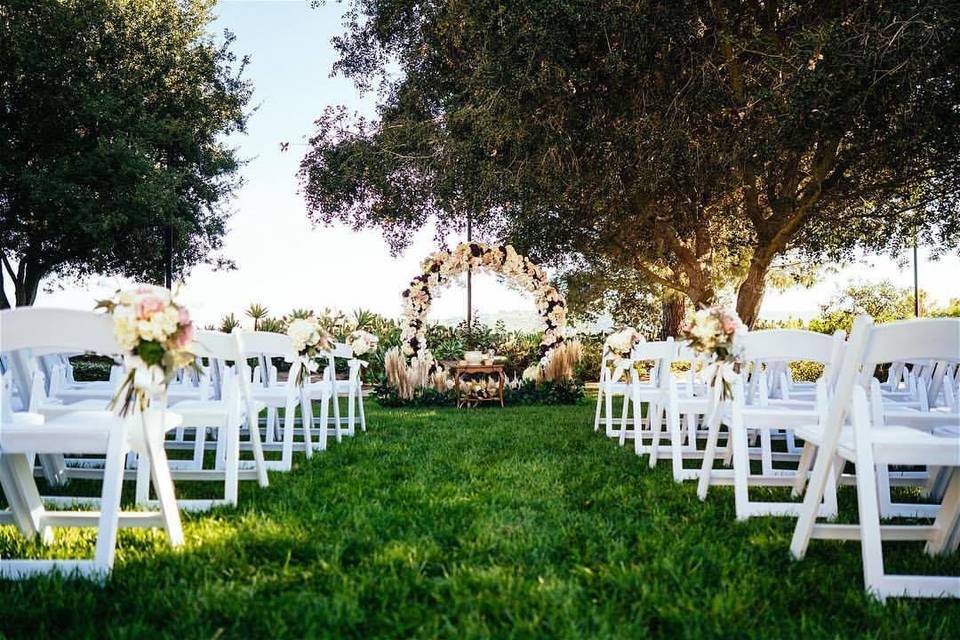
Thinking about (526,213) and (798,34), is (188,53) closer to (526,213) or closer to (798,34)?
(526,213)

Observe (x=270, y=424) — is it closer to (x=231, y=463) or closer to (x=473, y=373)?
(x=231, y=463)

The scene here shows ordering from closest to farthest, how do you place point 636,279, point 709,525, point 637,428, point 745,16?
1. point 709,525
2. point 637,428
3. point 745,16
4. point 636,279

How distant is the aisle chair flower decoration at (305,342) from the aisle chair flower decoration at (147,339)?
10.8ft

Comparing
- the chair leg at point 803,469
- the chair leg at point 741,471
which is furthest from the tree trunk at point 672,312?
the chair leg at point 741,471

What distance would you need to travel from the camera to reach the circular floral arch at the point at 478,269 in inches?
521

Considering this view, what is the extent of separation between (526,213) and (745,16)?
190 inches

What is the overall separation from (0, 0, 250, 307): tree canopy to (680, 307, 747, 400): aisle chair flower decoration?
16046 millimetres

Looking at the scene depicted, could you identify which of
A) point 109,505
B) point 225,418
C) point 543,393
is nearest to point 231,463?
point 225,418

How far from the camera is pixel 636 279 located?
717 inches

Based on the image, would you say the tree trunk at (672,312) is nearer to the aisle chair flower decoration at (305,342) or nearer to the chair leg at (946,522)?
the aisle chair flower decoration at (305,342)

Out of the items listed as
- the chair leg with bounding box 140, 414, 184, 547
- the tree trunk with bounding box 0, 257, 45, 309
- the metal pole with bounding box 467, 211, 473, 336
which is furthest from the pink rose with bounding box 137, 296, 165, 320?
the tree trunk with bounding box 0, 257, 45, 309

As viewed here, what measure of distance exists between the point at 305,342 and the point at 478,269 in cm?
711

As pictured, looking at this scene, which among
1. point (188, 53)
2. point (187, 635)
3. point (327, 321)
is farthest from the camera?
point (188, 53)

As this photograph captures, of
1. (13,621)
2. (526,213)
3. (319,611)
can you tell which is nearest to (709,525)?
(319,611)
